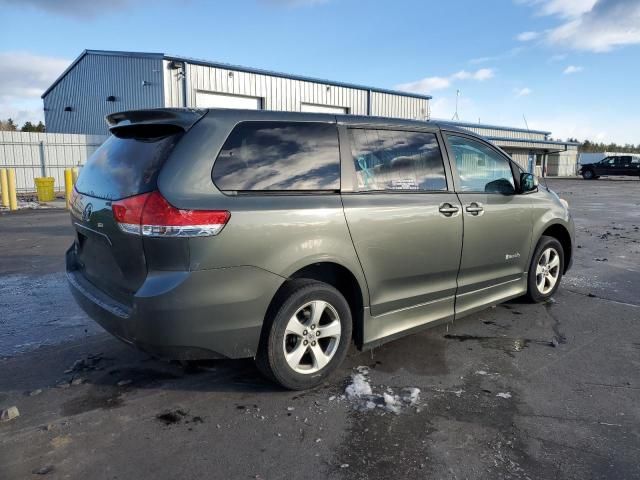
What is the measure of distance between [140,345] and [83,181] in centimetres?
139

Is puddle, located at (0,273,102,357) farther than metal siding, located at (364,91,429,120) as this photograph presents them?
No

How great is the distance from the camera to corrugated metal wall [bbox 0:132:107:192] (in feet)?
67.5

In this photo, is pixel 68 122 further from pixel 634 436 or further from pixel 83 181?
pixel 634 436

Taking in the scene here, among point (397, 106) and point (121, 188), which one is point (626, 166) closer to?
point (397, 106)

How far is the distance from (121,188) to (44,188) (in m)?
16.1

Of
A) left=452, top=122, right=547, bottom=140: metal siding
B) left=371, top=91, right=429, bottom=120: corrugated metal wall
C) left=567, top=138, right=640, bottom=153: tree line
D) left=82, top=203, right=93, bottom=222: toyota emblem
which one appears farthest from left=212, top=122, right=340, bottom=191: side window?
left=567, top=138, right=640, bottom=153: tree line

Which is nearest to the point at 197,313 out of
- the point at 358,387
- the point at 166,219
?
the point at 166,219

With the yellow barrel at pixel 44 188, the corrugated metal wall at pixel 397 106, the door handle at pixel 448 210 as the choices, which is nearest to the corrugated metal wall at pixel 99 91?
the yellow barrel at pixel 44 188

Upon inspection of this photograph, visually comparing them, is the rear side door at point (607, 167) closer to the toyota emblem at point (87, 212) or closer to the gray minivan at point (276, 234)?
the gray minivan at point (276, 234)

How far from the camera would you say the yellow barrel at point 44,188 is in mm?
16828

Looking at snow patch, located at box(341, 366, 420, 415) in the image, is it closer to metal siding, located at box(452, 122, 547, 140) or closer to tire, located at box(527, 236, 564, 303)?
tire, located at box(527, 236, 564, 303)

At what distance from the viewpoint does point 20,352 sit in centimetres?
401

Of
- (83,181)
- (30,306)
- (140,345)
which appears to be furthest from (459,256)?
(30,306)

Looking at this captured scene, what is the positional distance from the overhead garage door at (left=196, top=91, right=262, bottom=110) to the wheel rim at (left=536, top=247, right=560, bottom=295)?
1874 centimetres
